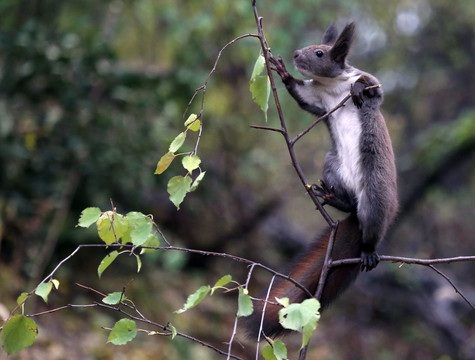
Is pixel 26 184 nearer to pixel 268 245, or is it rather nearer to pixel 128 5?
pixel 128 5

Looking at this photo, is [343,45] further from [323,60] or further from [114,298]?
[114,298]

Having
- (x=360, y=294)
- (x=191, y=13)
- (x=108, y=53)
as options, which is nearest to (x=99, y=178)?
(x=108, y=53)

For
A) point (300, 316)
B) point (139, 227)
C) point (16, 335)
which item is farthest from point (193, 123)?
point (16, 335)

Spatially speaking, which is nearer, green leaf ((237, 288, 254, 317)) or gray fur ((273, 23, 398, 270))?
green leaf ((237, 288, 254, 317))

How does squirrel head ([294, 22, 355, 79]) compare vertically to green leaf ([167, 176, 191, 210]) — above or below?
above

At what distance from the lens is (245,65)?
24.0 ft

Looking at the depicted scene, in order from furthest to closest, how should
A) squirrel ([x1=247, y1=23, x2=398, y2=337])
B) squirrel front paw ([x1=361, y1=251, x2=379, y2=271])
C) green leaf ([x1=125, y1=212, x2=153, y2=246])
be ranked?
squirrel ([x1=247, y1=23, x2=398, y2=337]) → squirrel front paw ([x1=361, y1=251, x2=379, y2=271]) → green leaf ([x1=125, y1=212, x2=153, y2=246])

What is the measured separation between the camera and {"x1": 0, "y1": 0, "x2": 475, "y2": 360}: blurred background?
505 cm

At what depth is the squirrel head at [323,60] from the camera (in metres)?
2.81

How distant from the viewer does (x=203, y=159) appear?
6781mm

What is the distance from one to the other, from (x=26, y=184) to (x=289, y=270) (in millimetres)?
3225

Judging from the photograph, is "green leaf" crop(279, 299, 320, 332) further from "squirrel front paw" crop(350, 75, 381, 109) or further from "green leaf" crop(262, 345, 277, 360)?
"squirrel front paw" crop(350, 75, 381, 109)

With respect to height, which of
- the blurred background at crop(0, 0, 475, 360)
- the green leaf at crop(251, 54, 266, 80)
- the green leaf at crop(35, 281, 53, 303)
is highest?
the green leaf at crop(251, 54, 266, 80)

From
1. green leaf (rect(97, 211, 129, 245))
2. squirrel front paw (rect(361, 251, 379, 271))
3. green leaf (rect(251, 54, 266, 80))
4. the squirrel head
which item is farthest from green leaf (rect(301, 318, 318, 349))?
the squirrel head
